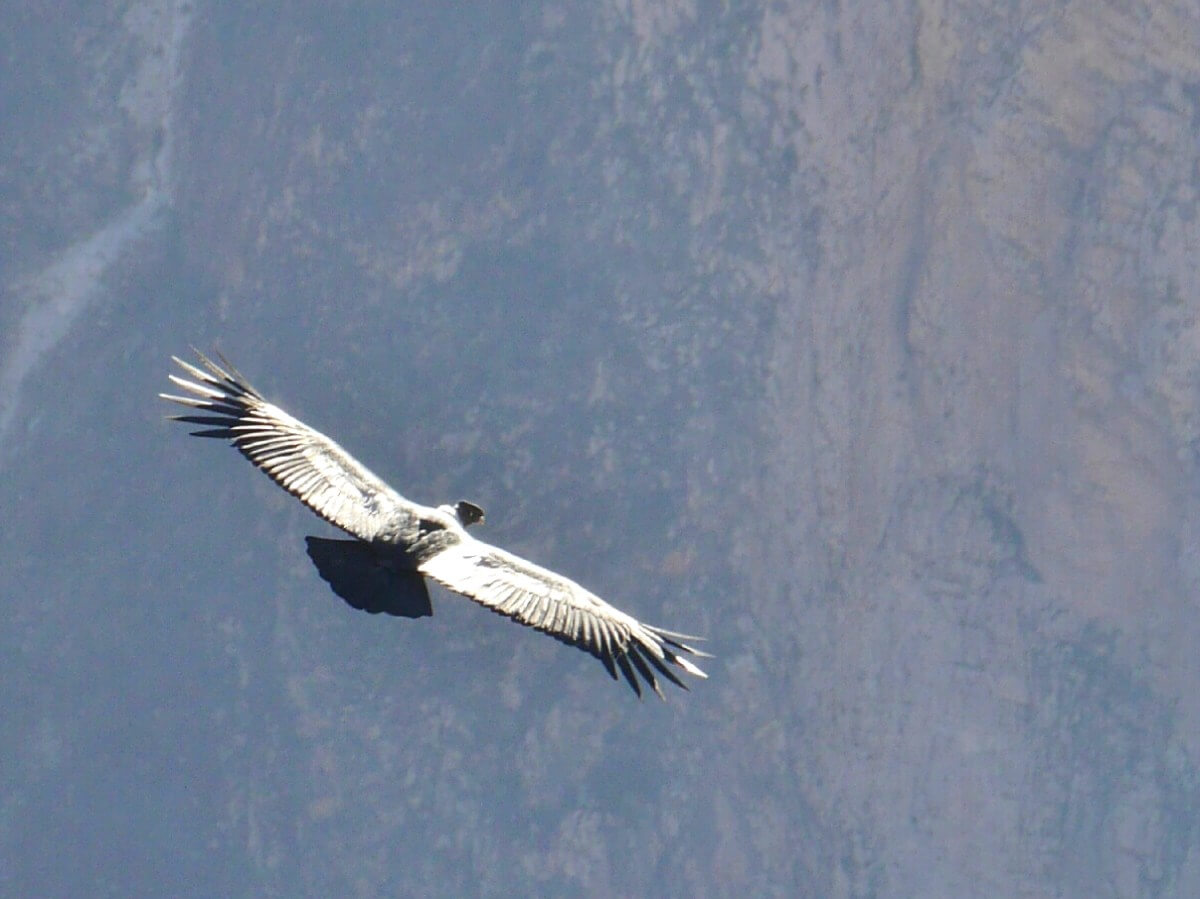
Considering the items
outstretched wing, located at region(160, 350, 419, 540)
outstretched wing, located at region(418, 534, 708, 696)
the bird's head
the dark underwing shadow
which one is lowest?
the dark underwing shadow

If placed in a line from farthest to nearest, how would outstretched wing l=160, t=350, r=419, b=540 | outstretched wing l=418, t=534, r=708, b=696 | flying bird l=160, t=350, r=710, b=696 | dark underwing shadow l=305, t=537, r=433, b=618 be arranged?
outstretched wing l=160, t=350, r=419, b=540, dark underwing shadow l=305, t=537, r=433, b=618, flying bird l=160, t=350, r=710, b=696, outstretched wing l=418, t=534, r=708, b=696

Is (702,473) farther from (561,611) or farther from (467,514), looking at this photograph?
(561,611)

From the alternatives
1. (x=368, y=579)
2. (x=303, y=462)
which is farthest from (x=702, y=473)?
(x=368, y=579)

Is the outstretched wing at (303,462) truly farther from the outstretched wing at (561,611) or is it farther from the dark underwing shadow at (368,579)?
the outstretched wing at (561,611)

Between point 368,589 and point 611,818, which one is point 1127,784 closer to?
point 611,818

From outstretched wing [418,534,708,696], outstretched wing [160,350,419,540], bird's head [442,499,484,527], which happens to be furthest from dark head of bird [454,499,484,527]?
outstretched wing [418,534,708,696]

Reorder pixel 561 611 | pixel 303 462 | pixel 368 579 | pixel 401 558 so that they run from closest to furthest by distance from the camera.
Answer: pixel 561 611, pixel 368 579, pixel 401 558, pixel 303 462

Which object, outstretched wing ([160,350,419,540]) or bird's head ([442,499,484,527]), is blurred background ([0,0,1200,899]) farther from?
outstretched wing ([160,350,419,540])
